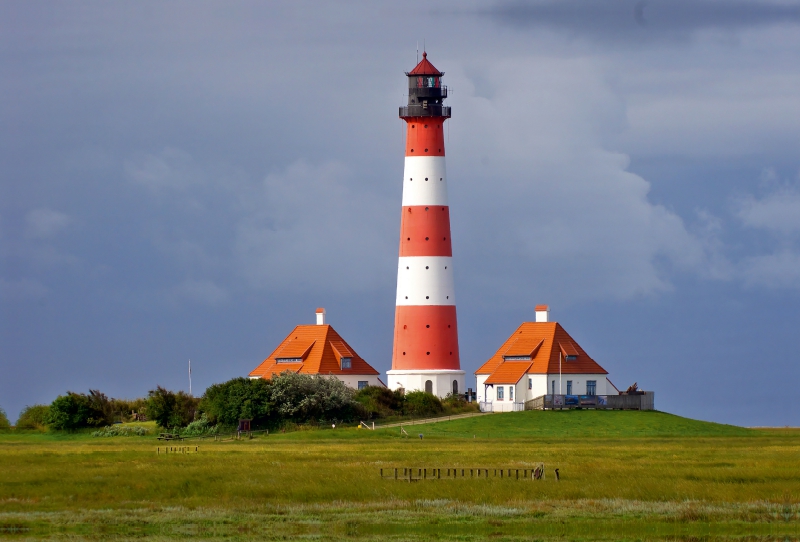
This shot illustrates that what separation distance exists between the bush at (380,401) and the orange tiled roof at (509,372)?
727 centimetres

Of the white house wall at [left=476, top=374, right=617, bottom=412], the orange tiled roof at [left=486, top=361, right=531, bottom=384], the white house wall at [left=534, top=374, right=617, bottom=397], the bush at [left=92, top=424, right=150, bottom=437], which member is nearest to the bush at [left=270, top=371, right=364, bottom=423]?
the bush at [left=92, top=424, right=150, bottom=437]

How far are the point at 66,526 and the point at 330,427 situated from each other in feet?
135

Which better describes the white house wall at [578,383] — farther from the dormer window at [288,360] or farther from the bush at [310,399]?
the dormer window at [288,360]

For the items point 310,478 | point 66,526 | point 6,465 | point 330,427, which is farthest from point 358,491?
point 330,427

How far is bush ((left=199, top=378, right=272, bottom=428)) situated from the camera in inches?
2940

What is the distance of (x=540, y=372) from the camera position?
85.2m

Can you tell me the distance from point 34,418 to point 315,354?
1775 centimetres

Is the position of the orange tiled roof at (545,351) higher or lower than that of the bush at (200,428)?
higher

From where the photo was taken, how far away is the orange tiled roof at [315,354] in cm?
8650

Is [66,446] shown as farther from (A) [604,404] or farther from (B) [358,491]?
(A) [604,404]

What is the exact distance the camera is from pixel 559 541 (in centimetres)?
3272

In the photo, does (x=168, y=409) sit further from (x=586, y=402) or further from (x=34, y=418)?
(x=586, y=402)

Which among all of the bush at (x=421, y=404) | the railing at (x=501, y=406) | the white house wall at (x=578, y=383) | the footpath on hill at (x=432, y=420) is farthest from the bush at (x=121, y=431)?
the white house wall at (x=578, y=383)

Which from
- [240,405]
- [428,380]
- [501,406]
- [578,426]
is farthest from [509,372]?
[240,405]
